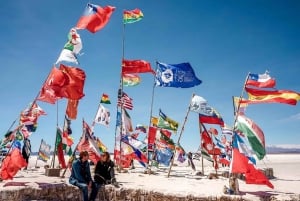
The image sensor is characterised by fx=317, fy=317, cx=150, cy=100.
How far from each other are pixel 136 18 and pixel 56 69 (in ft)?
30.7

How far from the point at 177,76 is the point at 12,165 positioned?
996 centimetres

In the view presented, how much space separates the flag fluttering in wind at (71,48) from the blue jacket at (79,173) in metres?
5.28

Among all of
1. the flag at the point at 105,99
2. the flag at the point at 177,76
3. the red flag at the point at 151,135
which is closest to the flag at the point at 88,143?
the flag at the point at 177,76

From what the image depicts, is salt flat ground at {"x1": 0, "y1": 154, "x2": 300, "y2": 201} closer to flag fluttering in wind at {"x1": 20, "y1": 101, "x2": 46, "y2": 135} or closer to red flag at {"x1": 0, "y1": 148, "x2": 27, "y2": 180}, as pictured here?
red flag at {"x1": 0, "y1": 148, "x2": 27, "y2": 180}

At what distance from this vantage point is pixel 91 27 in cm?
1525

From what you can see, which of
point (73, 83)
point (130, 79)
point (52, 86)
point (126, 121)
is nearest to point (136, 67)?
point (130, 79)

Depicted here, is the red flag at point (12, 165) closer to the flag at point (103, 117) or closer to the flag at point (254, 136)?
the flag at point (103, 117)

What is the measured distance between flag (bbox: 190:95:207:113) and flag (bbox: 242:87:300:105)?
5.24m

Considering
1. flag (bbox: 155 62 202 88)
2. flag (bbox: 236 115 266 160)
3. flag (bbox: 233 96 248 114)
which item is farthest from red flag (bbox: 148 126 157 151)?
flag (bbox: 236 115 266 160)

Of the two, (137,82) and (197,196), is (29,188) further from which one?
(137,82)

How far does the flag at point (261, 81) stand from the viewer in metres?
13.4

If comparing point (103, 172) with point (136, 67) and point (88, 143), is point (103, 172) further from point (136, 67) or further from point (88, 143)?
point (136, 67)

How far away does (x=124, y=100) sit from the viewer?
68.3ft

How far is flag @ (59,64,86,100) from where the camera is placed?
45.1 feet
